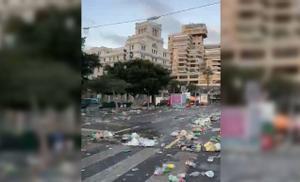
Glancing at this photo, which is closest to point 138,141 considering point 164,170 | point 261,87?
point 164,170

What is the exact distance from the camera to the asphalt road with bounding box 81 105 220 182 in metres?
1.53

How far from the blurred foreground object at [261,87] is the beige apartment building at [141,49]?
0.39 meters

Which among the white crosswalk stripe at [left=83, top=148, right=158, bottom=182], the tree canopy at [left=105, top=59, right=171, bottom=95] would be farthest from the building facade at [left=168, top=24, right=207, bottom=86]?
the white crosswalk stripe at [left=83, top=148, right=158, bottom=182]

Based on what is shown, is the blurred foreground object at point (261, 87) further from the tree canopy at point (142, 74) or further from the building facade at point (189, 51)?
the tree canopy at point (142, 74)

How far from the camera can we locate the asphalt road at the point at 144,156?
1.53 metres

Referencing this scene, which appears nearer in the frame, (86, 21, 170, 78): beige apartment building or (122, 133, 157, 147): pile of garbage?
(86, 21, 170, 78): beige apartment building

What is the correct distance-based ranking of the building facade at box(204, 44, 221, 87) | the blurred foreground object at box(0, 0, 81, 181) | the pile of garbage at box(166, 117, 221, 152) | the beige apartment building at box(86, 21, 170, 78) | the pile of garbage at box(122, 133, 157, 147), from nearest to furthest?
the blurred foreground object at box(0, 0, 81, 181)
the building facade at box(204, 44, 221, 87)
the beige apartment building at box(86, 21, 170, 78)
the pile of garbage at box(166, 117, 221, 152)
the pile of garbage at box(122, 133, 157, 147)

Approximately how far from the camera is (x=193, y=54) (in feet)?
3.32

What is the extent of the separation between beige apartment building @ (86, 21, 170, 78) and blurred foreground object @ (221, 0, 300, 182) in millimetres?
387

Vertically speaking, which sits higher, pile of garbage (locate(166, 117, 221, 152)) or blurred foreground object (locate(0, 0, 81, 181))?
blurred foreground object (locate(0, 0, 81, 181))

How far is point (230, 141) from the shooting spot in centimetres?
70

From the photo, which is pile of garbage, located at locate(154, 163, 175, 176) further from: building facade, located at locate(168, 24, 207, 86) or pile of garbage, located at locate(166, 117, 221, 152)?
building facade, located at locate(168, 24, 207, 86)

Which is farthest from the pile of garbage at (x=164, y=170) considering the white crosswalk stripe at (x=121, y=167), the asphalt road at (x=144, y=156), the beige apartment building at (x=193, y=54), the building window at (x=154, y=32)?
the building window at (x=154, y=32)

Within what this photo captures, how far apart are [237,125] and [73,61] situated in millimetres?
336
